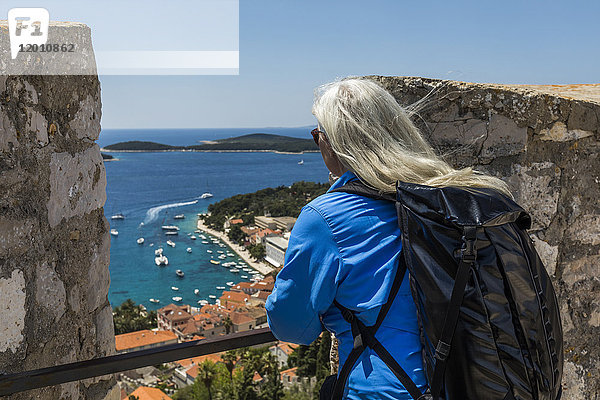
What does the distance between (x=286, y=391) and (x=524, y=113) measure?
22367 millimetres

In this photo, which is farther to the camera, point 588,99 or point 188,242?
point 188,242

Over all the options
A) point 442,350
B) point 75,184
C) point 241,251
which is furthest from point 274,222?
point 442,350

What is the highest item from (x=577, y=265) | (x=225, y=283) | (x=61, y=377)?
(x=577, y=265)

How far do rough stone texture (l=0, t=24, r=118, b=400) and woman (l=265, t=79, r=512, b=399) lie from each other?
78 cm

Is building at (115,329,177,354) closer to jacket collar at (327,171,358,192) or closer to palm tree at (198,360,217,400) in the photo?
palm tree at (198,360,217,400)

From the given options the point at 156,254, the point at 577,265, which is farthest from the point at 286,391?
the point at 156,254

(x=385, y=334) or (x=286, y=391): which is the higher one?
(x=385, y=334)

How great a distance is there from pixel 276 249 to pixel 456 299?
41924 mm

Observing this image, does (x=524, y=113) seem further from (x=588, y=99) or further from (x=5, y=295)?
(x=5, y=295)

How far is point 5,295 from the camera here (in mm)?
1374

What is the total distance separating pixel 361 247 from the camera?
1.04 m

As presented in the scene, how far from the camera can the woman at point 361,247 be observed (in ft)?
3.33

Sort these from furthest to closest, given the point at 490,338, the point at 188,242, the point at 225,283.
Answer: the point at 188,242 < the point at 225,283 < the point at 490,338

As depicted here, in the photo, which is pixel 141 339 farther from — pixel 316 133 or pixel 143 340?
pixel 316 133
